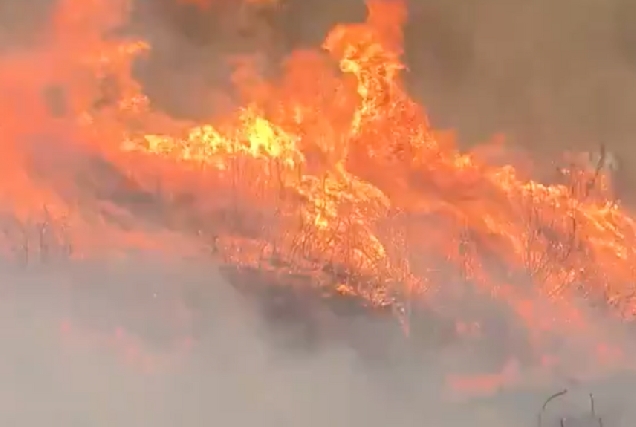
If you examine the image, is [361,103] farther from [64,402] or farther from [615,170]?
[64,402]

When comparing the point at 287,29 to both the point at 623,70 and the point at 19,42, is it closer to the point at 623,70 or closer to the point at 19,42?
the point at 19,42

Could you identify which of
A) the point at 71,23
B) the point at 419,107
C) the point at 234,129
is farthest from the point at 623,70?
the point at 71,23

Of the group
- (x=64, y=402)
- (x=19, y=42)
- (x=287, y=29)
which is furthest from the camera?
(x=287, y=29)

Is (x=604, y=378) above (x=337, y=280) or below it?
below

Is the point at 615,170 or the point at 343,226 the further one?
the point at 615,170

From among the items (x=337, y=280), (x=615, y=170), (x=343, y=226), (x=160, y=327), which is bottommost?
(x=160, y=327)

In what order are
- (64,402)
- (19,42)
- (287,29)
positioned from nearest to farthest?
(64,402), (19,42), (287,29)

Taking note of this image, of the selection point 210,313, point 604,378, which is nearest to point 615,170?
point 604,378
